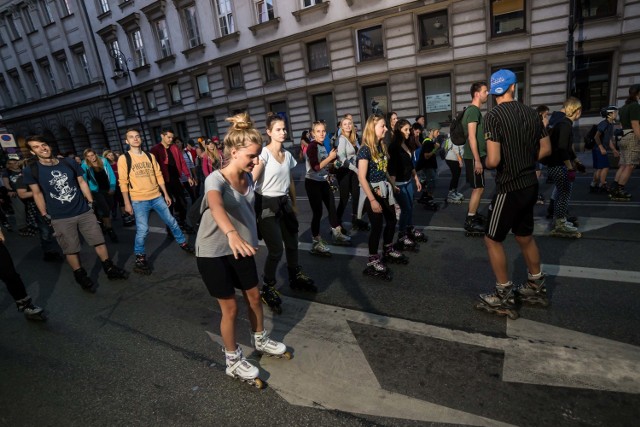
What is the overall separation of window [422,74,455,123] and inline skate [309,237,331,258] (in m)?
11.9

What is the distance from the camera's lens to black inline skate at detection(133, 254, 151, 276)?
4.96 meters

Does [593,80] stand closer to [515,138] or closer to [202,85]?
[515,138]

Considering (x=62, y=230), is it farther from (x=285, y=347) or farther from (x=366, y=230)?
(x=366, y=230)

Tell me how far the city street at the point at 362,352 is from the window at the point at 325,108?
13.7 metres

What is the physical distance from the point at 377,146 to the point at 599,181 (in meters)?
5.64

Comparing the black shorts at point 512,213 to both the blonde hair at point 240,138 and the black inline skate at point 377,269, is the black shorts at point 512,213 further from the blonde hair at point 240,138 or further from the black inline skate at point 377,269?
the blonde hair at point 240,138

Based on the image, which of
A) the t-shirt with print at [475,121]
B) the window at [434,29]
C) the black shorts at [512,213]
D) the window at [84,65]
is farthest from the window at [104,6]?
the black shorts at [512,213]

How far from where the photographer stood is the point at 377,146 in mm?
3965

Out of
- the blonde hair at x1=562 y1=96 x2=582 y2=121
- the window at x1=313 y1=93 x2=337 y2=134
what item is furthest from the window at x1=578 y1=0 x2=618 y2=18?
the blonde hair at x1=562 y1=96 x2=582 y2=121

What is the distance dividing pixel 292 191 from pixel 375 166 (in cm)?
98

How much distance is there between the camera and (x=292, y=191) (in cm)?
388

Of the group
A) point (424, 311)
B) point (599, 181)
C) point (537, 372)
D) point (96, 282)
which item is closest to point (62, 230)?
point (96, 282)

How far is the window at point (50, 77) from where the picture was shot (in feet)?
93.1

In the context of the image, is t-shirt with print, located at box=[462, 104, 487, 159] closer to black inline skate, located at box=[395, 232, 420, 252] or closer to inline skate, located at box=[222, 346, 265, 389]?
black inline skate, located at box=[395, 232, 420, 252]
